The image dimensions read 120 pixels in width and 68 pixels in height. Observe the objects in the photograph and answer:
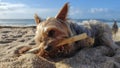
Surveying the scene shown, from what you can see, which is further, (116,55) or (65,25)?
(116,55)

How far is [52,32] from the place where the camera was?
11.5 feet

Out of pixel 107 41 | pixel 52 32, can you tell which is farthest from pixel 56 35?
pixel 107 41

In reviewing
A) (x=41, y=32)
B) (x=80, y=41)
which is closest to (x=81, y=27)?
(x=80, y=41)

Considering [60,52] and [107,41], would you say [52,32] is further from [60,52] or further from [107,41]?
[107,41]

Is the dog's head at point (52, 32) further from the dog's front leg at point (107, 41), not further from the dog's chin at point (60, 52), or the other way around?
the dog's front leg at point (107, 41)

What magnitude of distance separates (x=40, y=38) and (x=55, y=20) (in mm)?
338

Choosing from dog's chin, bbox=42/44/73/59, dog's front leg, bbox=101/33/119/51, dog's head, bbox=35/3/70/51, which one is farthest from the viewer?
dog's front leg, bbox=101/33/119/51

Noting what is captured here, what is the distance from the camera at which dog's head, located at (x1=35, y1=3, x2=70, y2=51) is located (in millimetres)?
3482

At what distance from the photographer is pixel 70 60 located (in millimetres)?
3621

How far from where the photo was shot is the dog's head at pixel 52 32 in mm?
3482

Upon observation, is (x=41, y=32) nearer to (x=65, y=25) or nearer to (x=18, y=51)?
(x=65, y=25)

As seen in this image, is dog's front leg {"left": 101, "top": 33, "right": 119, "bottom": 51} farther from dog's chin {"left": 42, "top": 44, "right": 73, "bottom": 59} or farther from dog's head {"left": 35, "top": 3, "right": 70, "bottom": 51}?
dog's head {"left": 35, "top": 3, "right": 70, "bottom": 51}

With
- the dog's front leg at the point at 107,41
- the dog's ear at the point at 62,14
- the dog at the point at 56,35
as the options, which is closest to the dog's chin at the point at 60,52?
the dog at the point at 56,35

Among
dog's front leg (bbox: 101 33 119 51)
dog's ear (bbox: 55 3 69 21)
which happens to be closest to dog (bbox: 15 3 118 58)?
dog's ear (bbox: 55 3 69 21)
